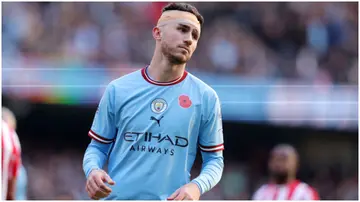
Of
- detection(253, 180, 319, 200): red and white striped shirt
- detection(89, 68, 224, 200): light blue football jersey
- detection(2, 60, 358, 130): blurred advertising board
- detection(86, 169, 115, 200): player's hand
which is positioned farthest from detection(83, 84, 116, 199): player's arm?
detection(2, 60, 358, 130): blurred advertising board

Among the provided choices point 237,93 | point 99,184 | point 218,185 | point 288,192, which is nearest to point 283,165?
point 288,192

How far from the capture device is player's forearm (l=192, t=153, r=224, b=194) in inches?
176

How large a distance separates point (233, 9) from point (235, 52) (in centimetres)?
130

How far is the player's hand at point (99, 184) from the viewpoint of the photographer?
4332 millimetres

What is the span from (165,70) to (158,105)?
0.62 feet

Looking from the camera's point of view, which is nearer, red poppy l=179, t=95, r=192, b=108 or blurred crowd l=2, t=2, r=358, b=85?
red poppy l=179, t=95, r=192, b=108

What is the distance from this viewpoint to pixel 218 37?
15.6 m

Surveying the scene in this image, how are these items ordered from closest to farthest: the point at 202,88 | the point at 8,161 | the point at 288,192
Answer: the point at 202,88, the point at 8,161, the point at 288,192

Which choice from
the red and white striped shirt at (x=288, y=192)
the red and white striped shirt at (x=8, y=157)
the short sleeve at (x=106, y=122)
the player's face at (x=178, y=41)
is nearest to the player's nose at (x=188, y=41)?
the player's face at (x=178, y=41)

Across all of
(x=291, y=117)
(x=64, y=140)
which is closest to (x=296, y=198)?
(x=291, y=117)

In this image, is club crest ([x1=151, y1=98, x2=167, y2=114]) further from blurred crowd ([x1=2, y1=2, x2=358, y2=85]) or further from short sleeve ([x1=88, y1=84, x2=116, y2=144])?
blurred crowd ([x1=2, y1=2, x2=358, y2=85])

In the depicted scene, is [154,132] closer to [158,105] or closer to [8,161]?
[158,105]

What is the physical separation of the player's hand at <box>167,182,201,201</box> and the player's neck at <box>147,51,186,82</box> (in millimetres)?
590

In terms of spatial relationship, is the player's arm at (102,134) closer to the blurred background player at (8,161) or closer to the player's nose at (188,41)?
the player's nose at (188,41)
